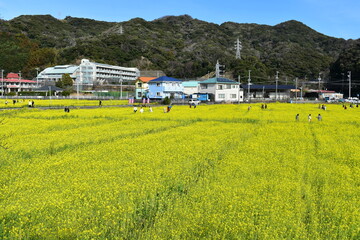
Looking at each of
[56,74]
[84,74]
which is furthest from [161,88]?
[56,74]

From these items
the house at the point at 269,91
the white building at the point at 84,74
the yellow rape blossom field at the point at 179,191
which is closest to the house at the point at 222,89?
the house at the point at 269,91

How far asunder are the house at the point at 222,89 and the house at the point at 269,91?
16642mm

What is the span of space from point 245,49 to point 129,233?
186 meters

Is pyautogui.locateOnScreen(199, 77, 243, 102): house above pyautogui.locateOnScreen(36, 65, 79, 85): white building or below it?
below

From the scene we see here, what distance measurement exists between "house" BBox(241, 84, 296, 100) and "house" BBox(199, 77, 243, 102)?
1664 centimetres

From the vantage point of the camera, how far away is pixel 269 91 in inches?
3610

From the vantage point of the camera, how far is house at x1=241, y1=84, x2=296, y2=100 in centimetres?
8638

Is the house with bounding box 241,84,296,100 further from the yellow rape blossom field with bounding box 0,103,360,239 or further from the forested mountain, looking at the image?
the yellow rape blossom field with bounding box 0,103,360,239

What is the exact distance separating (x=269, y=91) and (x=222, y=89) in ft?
97.2

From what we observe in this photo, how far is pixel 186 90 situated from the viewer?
8688 cm

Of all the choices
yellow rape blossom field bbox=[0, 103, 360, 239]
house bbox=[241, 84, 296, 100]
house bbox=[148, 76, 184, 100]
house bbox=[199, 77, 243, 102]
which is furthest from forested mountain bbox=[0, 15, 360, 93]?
yellow rape blossom field bbox=[0, 103, 360, 239]

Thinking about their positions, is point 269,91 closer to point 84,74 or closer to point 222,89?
point 222,89

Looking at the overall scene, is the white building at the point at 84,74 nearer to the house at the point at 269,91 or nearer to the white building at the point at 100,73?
the white building at the point at 100,73

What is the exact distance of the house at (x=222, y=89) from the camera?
67.8m
